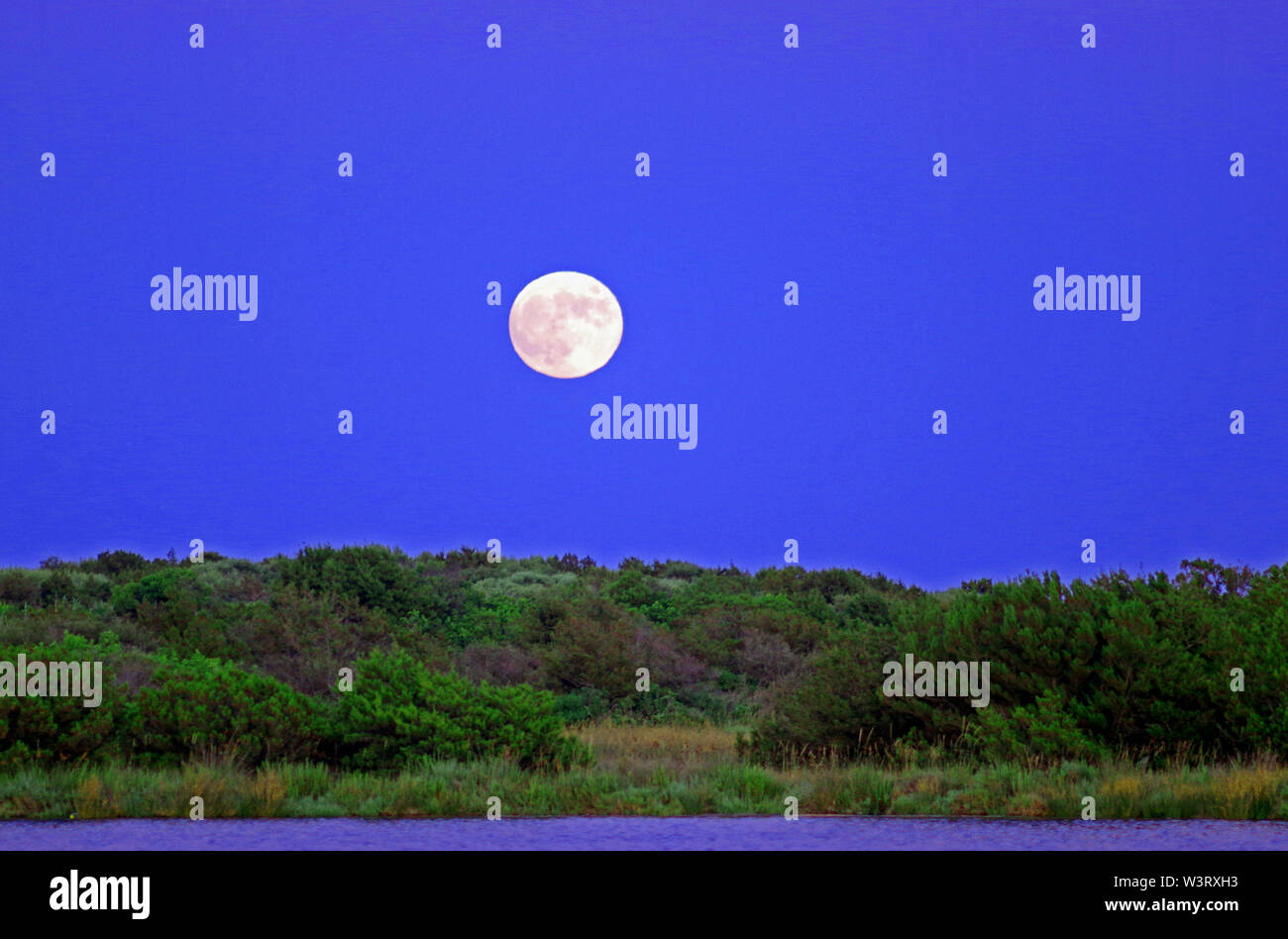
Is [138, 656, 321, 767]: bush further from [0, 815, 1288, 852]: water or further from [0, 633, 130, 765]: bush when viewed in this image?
[0, 815, 1288, 852]: water

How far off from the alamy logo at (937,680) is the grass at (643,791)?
6.31 ft

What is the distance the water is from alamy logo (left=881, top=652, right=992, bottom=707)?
4147 millimetres

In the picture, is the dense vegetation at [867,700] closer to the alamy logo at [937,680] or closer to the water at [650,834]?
the alamy logo at [937,680]

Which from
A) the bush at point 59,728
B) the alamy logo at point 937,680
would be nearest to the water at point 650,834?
the bush at point 59,728

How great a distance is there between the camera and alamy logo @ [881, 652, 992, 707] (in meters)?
15.1

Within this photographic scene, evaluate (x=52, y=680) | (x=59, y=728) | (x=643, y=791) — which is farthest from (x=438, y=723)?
(x=52, y=680)

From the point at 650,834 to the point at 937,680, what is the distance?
6.54m

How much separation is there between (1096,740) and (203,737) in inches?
416

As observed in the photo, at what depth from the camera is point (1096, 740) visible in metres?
14.4

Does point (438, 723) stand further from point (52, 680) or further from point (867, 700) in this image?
point (867, 700)

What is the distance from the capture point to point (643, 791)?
12.2m
